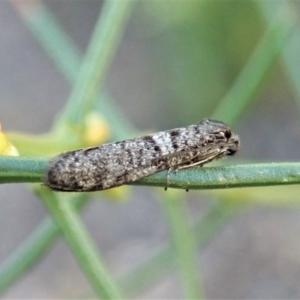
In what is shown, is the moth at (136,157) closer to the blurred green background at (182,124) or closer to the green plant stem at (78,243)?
the green plant stem at (78,243)

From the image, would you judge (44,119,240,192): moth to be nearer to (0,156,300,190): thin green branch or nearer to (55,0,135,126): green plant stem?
(0,156,300,190): thin green branch

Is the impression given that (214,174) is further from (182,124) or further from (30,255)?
(182,124)

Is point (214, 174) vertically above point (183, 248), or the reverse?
point (183, 248)

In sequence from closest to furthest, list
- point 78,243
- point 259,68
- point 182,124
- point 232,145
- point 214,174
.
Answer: point 214,174, point 78,243, point 232,145, point 259,68, point 182,124

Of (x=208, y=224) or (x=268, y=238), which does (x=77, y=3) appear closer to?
(x=268, y=238)

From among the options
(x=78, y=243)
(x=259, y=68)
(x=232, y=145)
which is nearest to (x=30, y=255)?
(x=78, y=243)

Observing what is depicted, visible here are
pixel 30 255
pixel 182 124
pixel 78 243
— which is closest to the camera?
Result: pixel 78 243

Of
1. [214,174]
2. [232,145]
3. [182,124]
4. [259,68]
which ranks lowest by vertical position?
[214,174]
